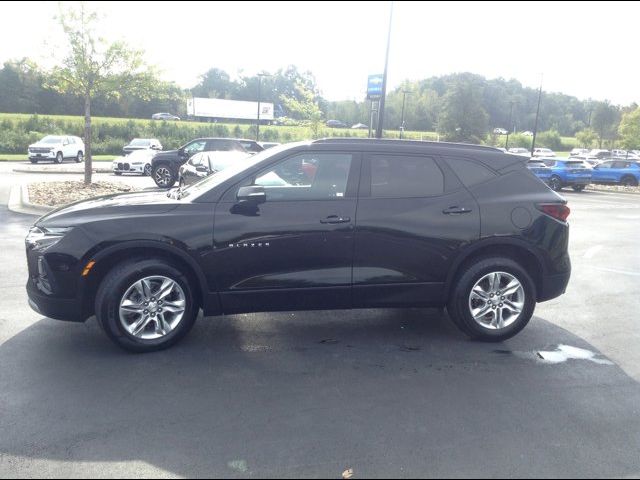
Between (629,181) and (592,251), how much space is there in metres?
20.9

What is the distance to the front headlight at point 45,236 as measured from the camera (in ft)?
15.2

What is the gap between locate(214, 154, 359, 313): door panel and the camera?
4770 millimetres

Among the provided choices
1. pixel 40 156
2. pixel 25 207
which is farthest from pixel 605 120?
pixel 25 207

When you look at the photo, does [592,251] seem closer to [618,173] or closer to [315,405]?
[315,405]

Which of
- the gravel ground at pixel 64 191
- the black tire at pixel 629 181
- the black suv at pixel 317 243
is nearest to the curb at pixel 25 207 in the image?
the gravel ground at pixel 64 191

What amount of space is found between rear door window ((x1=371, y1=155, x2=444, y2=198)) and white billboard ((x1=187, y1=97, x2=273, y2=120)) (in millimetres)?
66441

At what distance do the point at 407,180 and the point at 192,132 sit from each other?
4963 centimetres

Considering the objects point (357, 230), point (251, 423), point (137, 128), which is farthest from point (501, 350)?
point (137, 128)

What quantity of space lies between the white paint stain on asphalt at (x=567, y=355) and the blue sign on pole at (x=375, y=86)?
13.1 meters

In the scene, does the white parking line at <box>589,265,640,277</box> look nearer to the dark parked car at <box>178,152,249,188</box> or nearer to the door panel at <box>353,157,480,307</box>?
the door panel at <box>353,157,480,307</box>

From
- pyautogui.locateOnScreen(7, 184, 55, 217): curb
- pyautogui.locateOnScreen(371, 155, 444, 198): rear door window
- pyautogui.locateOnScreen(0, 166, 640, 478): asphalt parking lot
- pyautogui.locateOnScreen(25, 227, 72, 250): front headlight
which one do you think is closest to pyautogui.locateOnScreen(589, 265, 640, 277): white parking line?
pyautogui.locateOnScreen(0, 166, 640, 478): asphalt parking lot

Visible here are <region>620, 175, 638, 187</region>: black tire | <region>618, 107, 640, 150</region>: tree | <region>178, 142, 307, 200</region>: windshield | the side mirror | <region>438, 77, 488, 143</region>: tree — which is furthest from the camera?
<region>438, 77, 488, 143</region>: tree

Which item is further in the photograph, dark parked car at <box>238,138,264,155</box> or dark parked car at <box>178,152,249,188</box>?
dark parked car at <box>238,138,264,155</box>

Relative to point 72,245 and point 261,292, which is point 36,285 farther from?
point 261,292
